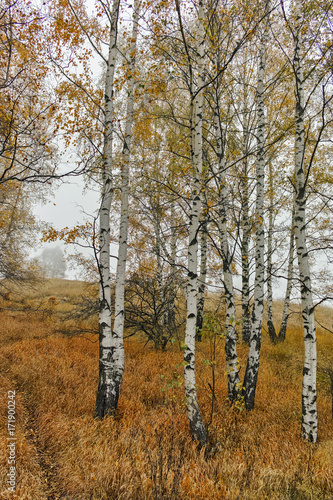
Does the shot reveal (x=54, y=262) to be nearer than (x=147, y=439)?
No

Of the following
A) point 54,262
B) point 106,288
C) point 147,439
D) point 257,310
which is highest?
point 54,262

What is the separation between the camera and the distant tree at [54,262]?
2842 inches

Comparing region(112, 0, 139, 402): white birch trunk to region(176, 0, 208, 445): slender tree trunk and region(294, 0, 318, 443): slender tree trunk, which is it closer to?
region(176, 0, 208, 445): slender tree trunk

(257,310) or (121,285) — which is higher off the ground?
(121,285)

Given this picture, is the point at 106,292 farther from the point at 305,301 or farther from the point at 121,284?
the point at 305,301

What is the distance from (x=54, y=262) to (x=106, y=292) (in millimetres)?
82755

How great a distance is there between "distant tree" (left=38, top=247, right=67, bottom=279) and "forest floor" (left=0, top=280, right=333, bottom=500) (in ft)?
220

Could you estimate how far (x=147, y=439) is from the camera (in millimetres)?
4547

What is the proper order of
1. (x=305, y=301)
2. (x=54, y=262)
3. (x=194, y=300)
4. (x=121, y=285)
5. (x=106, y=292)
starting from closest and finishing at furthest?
(x=194, y=300) → (x=106, y=292) → (x=305, y=301) → (x=121, y=285) → (x=54, y=262)

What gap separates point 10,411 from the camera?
15.8ft

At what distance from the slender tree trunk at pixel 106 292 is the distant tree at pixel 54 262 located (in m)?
69.1

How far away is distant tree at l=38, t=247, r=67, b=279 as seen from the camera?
7219 cm

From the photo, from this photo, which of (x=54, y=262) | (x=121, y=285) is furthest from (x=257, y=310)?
(x=54, y=262)

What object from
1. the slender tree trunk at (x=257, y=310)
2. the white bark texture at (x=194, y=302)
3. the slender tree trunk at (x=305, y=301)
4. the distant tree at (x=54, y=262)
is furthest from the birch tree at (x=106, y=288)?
the distant tree at (x=54, y=262)
